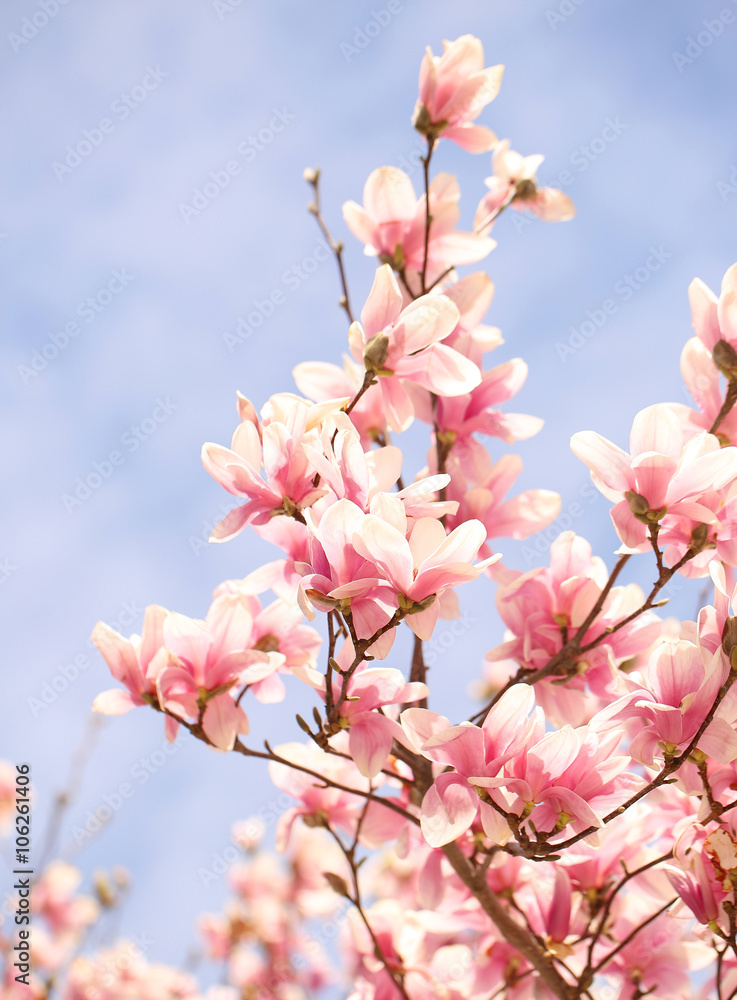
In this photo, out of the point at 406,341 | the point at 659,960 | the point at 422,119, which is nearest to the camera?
the point at 406,341

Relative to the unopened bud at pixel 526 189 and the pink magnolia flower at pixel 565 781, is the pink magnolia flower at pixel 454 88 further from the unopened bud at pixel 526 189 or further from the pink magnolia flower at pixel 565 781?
the pink magnolia flower at pixel 565 781

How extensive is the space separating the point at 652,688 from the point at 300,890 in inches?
135

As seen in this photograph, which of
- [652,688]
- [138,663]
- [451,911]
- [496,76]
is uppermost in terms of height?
[496,76]

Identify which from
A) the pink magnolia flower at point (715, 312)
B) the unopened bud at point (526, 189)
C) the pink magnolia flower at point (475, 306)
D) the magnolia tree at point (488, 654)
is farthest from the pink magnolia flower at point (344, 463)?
the unopened bud at point (526, 189)

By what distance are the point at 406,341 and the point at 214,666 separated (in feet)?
2.03

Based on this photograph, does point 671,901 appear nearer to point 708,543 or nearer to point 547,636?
point 547,636

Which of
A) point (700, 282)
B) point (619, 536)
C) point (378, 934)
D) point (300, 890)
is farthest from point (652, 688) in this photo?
point (300, 890)

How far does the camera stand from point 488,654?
1.41 m

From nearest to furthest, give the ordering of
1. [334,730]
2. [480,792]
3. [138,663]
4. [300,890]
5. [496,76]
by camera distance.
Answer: [480,792] → [334,730] → [138,663] → [496,76] → [300,890]

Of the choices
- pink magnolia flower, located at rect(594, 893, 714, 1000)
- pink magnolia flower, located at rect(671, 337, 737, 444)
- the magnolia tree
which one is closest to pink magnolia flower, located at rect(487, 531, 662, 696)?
the magnolia tree

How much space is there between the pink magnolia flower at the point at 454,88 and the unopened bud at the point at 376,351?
0.79 meters

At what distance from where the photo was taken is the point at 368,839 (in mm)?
1611

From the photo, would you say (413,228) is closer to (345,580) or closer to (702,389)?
(702,389)

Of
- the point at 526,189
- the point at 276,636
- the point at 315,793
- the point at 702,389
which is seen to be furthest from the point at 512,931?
the point at 526,189
